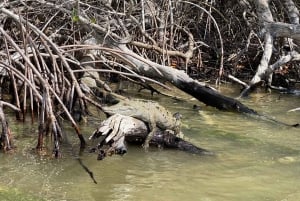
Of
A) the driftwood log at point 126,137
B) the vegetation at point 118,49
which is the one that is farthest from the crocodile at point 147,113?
the vegetation at point 118,49

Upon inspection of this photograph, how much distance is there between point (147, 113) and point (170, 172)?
89 centimetres

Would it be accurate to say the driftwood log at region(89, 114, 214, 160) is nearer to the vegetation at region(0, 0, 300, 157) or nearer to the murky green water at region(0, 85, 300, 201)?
the murky green water at region(0, 85, 300, 201)

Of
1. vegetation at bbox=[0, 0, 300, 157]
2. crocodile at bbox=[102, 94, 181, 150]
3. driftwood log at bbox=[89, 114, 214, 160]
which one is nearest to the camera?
driftwood log at bbox=[89, 114, 214, 160]

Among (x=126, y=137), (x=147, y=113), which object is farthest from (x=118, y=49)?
(x=126, y=137)

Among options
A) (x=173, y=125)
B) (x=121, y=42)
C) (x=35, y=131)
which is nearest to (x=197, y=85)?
(x=121, y=42)

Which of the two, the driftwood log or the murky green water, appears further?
the driftwood log

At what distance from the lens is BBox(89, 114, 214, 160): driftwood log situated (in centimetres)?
521

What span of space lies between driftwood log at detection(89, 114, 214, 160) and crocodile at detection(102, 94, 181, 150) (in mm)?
47

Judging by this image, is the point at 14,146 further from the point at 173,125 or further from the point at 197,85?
the point at 197,85

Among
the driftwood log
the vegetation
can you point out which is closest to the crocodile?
the driftwood log

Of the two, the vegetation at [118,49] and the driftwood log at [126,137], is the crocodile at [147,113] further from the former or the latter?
the vegetation at [118,49]

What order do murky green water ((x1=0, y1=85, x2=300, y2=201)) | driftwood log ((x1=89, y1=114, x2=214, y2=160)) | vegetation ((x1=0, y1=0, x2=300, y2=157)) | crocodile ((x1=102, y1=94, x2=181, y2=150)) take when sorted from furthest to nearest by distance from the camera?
vegetation ((x1=0, y1=0, x2=300, y2=157)), crocodile ((x1=102, y1=94, x2=181, y2=150)), driftwood log ((x1=89, y1=114, x2=214, y2=160)), murky green water ((x1=0, y1=85, x2=300, y2=201))

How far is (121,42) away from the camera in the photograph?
24.7 ft

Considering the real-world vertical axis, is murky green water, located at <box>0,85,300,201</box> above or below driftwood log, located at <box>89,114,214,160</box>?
below
